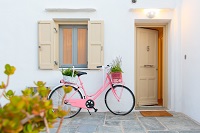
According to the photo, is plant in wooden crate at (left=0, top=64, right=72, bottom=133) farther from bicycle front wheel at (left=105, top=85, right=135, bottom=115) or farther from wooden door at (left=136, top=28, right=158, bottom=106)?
wooden door at (left=136, top=28, right=158, bottom=106)

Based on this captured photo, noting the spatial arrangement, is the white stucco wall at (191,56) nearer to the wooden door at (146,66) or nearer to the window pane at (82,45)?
the wooden door at (146,66)

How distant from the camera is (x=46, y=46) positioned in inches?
181

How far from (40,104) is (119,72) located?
3.45 meters

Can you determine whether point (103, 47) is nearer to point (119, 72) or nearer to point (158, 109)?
point (119, 72)

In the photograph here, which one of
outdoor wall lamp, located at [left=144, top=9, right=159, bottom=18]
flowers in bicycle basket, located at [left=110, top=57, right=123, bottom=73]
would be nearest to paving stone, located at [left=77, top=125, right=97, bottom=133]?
flowers in bicycle basket, located at [left=110, top=57, right=123, bottom=73]

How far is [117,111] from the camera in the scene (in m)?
4.59

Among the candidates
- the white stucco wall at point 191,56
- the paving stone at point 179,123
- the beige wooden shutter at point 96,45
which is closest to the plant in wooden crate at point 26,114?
the paving stone at point 179,123

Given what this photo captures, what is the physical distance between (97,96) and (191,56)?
206cm

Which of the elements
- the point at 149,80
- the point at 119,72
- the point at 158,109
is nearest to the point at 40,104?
the point at 119,72

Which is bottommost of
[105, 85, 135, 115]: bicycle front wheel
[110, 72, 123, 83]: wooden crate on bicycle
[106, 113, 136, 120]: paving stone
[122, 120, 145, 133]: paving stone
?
[106, 113, 136, 120]: paving stone

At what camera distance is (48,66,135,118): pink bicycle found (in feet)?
13.7

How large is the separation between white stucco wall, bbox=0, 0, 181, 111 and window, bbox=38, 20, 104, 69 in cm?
15

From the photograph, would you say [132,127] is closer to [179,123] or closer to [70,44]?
[179,123]

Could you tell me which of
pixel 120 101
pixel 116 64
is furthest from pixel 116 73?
pixel 120 101
